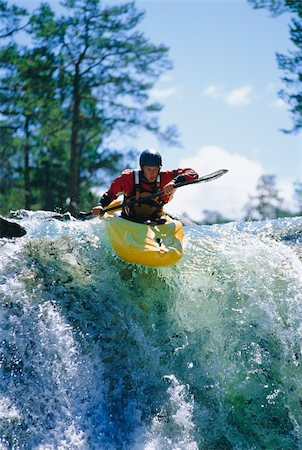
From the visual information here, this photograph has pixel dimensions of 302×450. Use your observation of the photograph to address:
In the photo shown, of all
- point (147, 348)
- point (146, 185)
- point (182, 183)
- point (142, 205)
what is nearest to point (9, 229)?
point (142, 205)

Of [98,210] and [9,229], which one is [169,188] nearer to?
[98,210]

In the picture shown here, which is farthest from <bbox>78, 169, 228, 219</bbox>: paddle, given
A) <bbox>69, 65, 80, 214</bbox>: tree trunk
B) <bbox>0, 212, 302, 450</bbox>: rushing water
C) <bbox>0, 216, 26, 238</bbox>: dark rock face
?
<bbox>69, 65, 80, 214</bbox>: tree trunk

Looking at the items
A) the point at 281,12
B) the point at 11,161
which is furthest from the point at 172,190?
the point at 11,161

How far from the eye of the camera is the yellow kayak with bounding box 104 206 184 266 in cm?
643

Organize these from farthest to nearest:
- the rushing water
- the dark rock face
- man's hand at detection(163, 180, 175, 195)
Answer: the dark rock face
man's hand at detection(163, 180, 175, 195)
the rushing water

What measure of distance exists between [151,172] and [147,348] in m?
2.00

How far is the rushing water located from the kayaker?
45cm

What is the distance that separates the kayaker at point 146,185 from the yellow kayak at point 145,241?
1.03ft

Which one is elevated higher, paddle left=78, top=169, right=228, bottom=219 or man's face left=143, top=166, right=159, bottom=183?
man's face left=143, top=166, right=159, bottom=183

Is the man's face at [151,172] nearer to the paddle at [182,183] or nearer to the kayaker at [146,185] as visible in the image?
the kayaker at [146,185]

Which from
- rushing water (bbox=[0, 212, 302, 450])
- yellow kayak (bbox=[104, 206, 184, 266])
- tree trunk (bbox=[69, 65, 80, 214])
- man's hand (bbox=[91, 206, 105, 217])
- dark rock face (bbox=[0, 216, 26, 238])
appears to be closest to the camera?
rushing water (bbox=[0, 212, 302, 450])

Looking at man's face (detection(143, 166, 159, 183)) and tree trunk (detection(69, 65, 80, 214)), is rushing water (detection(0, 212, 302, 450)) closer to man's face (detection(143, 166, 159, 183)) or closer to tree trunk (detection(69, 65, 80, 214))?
man's face (detection(143, 166, 159, 183))

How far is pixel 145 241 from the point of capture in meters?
6.52

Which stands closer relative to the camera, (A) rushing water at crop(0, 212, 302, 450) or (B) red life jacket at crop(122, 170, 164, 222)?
(A) rushing water at crop(0, 212, 302, 450)
